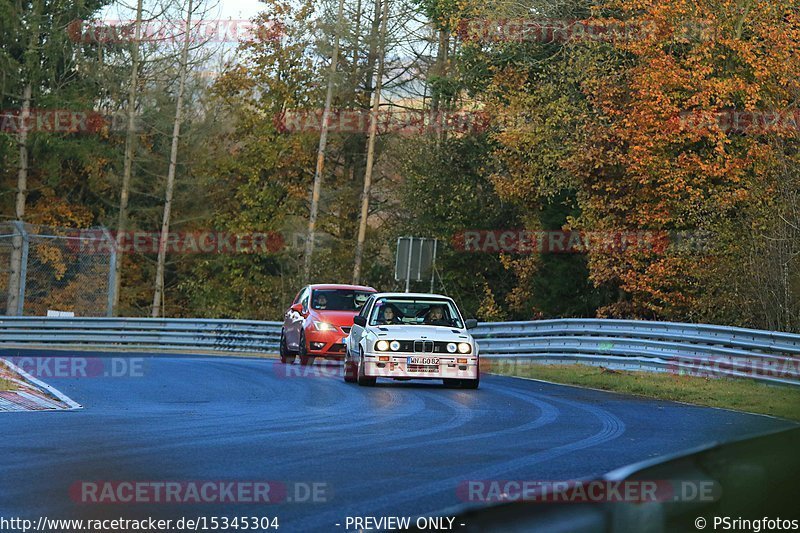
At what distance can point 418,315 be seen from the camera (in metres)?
20.5

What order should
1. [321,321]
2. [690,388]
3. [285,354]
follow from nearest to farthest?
1. [690,388]
2. [321,321]
3. [285,354]

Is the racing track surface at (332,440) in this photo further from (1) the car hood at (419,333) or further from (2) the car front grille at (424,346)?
(1) the car hood at (419,333)

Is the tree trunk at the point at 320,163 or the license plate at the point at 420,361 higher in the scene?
the tree trunk at the point at 320,163

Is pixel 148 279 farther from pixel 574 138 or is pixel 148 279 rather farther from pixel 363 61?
pixel 574 138

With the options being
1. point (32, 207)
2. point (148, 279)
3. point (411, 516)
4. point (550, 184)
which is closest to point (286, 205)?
point (148, 279)

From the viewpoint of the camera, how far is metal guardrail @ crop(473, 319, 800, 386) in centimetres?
1903

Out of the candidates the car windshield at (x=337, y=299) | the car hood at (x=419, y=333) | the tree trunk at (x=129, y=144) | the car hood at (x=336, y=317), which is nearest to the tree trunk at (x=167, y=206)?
the tree trunk at (x=129, y=144)

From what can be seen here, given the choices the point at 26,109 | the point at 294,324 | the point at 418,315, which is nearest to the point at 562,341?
the point at 294,324

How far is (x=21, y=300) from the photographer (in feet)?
115

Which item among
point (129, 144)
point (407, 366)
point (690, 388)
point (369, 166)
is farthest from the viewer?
point (129, 144)

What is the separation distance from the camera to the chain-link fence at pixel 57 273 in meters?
35.7

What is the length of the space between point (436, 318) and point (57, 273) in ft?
104

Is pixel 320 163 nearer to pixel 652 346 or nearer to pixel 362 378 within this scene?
pixel 652 346

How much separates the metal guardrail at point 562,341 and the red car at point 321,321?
11.4 ft
